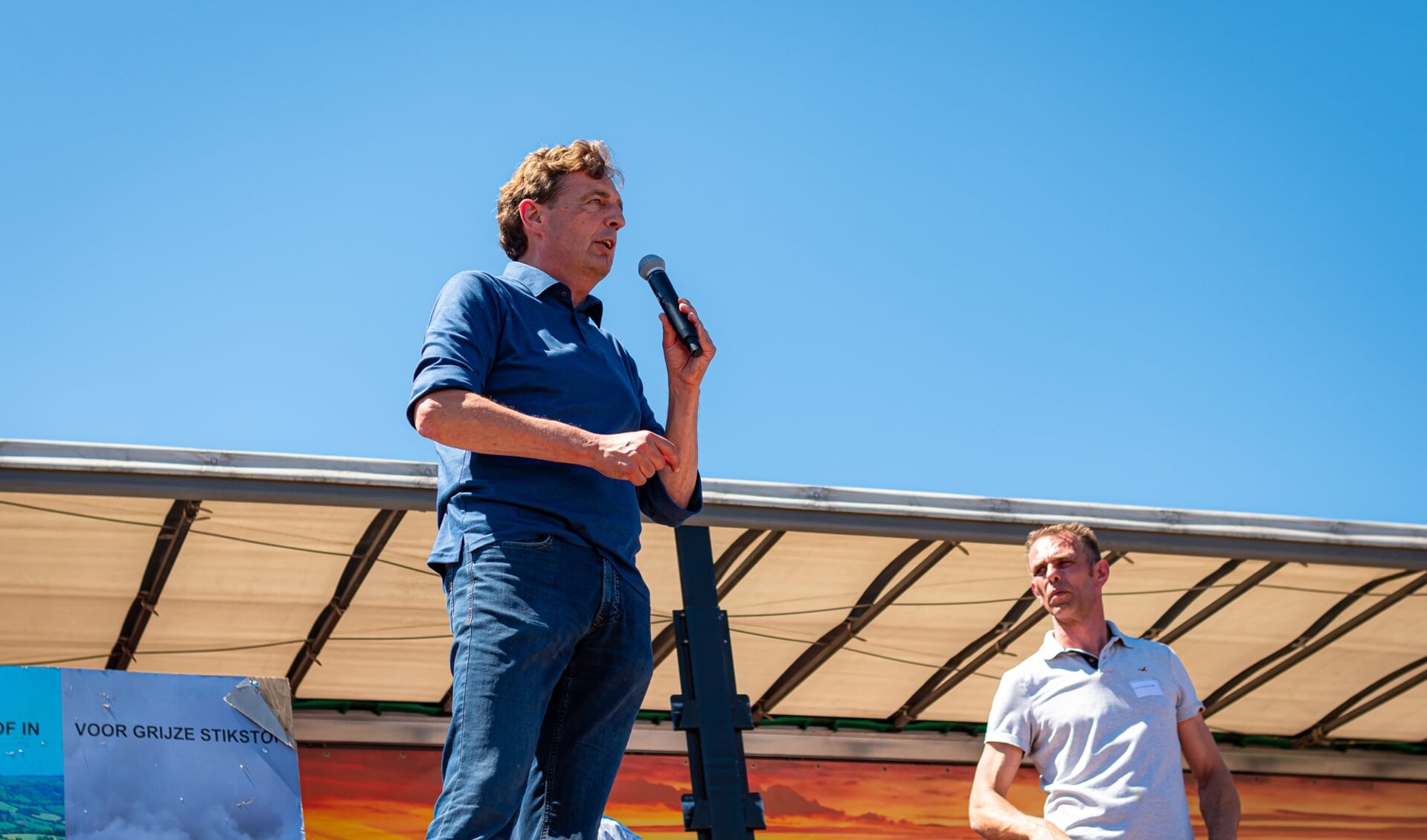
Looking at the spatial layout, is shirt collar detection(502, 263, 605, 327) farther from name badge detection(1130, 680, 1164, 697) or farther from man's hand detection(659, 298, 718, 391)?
name badge detection(1130, 680, 1164, 697)

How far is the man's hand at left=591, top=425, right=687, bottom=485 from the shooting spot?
7.34 feet

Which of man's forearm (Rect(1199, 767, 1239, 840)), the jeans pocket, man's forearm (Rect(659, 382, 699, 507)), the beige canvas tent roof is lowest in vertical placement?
the jeans pocket

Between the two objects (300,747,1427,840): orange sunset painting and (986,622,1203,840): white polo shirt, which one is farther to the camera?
(300,747,1427,840): orange sunset painting

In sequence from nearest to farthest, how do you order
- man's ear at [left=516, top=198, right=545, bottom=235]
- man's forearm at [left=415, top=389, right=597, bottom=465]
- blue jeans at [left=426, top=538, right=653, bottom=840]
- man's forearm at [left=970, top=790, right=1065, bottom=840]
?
blue jeans at [left=426, top=538, right=653, bottom=840]
man's forearm at [left=415, top=389, right=597, bottom=465]
man's ear at [left=516, top=198, right=545, bottom=235]
man's forearm at [left=970, top=790, right=1065, bottom=840]

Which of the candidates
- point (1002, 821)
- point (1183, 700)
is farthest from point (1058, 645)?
point (1002, 821)

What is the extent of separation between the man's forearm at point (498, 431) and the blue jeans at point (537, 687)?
0.16m

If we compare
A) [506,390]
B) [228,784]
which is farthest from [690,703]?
[506,390]

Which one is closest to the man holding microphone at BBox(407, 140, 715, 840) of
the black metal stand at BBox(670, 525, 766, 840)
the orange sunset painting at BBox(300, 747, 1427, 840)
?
the black metal stand at BBox(670, 525, 766, 840)

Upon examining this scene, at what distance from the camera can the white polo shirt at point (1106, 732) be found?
3.92 metres

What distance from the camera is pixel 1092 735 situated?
13.3 ft

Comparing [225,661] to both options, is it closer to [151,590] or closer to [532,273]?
[151,590]

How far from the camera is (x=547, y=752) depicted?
2.37 m

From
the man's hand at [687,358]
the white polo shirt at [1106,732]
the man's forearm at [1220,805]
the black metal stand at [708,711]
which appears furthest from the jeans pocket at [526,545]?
the black metal stand at [708,711]

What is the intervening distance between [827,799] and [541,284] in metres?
6.95
